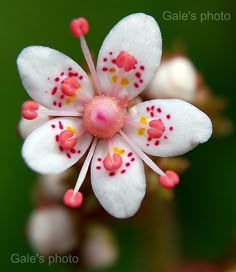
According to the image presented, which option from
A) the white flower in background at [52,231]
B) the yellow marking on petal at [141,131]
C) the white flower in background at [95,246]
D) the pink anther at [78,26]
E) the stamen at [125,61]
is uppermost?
the pink anther at [78,26]

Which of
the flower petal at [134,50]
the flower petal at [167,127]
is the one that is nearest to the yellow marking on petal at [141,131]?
the flower petal at [167,127]

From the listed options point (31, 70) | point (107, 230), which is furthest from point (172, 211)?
point (31, 70)

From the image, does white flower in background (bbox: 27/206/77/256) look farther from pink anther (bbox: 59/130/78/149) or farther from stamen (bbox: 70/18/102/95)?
stamen (bbox: 70/18/102/95)

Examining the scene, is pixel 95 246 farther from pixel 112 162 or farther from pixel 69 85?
pixel 69 85

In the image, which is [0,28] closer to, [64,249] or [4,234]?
[4,234]

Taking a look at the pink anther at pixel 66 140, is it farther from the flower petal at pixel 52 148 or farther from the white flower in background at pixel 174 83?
the white flower in background at pixel 174 83

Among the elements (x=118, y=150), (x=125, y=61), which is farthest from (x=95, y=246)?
(x=125, y=61)
